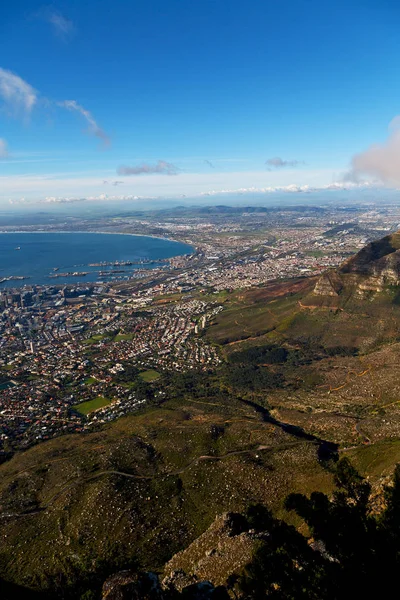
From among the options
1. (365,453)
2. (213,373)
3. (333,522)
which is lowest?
(213,373)

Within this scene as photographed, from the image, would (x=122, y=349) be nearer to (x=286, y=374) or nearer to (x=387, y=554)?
(x=286, y=374)

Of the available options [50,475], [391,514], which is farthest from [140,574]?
[50,475]

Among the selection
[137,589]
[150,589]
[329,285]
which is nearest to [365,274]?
[329,285]

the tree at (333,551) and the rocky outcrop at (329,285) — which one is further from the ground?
the rocky outcrop at (329,285)

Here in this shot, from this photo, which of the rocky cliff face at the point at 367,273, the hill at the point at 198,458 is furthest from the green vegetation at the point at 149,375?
the rocky cliff face at the point at 367,273

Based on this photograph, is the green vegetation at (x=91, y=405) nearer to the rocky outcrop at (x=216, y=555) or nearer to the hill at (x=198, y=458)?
the hill at (x=198, y=458)

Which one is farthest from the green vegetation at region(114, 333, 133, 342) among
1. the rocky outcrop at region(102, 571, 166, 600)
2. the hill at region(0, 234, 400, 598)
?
the rocky outcrop at region(102, 571, 166, 600)
